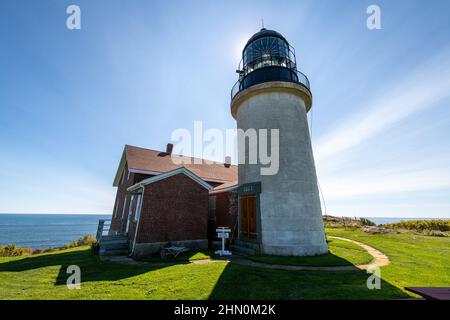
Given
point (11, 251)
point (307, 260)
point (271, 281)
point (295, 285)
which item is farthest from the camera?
point (11, 251)

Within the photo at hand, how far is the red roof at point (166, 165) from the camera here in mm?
15247

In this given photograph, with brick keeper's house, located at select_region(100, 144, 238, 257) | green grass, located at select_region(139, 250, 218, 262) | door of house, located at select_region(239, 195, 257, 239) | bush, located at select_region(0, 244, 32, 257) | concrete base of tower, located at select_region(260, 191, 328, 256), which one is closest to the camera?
green grass, located at select_region(139, 250, 218, 262)

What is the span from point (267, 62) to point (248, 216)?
959cm

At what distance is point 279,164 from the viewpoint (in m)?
10.8

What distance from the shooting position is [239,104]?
13398 mm

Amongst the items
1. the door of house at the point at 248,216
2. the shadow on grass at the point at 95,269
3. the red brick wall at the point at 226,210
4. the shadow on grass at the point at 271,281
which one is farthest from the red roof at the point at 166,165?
the shadow on grass at the point at 271,281

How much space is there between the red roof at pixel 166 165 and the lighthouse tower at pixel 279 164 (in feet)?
21.0

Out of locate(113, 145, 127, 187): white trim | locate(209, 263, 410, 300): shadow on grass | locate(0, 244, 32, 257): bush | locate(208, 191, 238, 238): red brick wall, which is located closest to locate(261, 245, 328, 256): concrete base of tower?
locate(209, 263, 410, 300): shadow on grass

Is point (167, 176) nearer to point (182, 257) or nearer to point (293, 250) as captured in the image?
point (182, 257)

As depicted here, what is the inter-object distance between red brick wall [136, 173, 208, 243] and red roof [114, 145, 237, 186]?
13.1 feet

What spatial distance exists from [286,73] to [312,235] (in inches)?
356

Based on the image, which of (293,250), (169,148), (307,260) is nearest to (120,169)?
(169,148)

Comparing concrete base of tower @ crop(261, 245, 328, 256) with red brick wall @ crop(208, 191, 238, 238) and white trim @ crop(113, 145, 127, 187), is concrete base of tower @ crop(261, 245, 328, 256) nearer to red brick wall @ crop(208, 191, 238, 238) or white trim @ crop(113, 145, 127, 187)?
red brick wall @ crop(208, 191, 238, 238)

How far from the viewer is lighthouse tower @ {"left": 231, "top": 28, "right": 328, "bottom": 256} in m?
10.3
